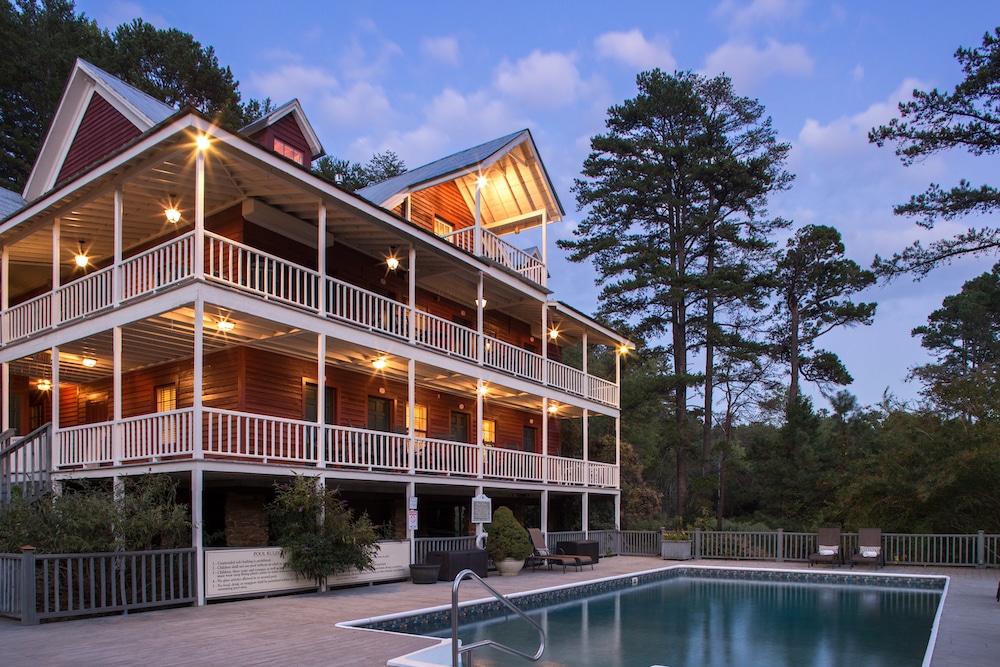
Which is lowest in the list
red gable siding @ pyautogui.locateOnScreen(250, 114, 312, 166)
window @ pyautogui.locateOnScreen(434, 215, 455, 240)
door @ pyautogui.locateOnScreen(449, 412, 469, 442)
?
door @ pyautogui.locateOnScreen(449, 412, 469, 442)

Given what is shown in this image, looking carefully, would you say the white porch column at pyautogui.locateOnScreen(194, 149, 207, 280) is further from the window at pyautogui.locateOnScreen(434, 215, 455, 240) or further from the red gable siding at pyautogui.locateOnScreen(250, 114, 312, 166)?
the window at pyautogui.locateOnScreen(434, 215, 455, 240)

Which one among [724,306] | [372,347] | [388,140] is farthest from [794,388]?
[388,140]

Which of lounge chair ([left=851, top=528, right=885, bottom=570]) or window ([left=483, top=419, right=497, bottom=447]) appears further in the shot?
window ([left=483, top=419, right=497, bottom=447])

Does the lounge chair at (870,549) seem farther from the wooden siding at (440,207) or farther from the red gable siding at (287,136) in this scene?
the red gable siding at (287,136)

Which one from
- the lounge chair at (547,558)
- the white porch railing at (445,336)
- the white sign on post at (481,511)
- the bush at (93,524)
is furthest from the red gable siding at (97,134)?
the lounge chair at (547,558)

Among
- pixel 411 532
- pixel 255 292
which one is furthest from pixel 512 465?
pixel 255 292

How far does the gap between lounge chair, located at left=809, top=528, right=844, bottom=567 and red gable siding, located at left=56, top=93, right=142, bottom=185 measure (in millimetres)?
19660

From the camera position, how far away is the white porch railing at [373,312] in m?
16.8

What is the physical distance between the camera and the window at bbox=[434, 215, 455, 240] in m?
24.1

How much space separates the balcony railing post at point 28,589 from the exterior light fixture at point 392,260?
10621 mm

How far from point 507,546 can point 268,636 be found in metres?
9.48

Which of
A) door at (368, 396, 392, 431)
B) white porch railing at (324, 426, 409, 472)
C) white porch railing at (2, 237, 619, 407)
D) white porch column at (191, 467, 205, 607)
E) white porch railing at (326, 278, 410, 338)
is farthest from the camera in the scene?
door at (368, 396, 392, 431)

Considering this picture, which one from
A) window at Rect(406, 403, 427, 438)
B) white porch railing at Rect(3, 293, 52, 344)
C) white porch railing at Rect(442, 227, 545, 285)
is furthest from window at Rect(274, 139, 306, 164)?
window at Rect(406, 403, 427, 438)

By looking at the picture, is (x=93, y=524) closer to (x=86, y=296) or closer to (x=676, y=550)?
(x=86, y=296)
